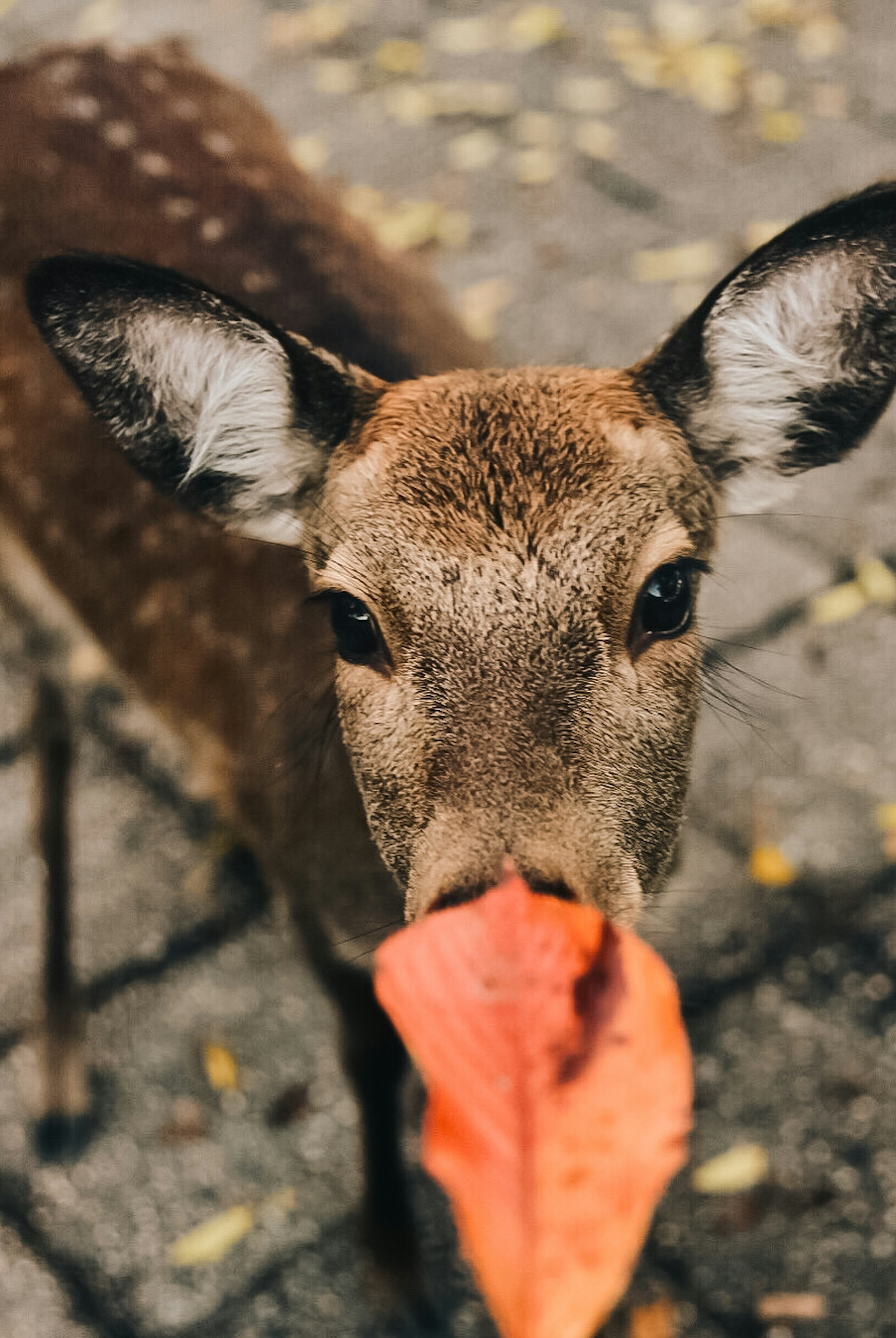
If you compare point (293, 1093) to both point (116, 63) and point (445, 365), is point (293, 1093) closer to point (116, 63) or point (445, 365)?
point (445, 365)

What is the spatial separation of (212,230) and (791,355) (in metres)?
1.64

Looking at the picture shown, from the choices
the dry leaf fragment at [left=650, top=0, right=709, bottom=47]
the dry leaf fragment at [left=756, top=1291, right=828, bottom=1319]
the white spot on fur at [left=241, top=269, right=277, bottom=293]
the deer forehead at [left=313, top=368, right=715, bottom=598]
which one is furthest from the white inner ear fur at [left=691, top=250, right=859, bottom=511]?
the dry leaf fragment at [left=650, top=0, right=709, bottom=47]

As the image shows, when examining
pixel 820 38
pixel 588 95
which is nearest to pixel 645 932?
pixel 588 95

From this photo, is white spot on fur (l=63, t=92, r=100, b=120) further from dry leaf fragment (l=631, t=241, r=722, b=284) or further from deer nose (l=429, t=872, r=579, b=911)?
deer nose (l=429, t=872, r=579, b=911)

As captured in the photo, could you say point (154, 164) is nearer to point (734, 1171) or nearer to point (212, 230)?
point (212, 230)

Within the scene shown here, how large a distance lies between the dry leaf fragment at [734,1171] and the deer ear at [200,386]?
1.77 meters

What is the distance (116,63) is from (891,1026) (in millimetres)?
3350

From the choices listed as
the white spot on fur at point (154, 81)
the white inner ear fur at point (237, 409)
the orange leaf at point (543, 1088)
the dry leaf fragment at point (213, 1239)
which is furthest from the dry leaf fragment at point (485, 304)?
the orange leaf at point (543, 1088)

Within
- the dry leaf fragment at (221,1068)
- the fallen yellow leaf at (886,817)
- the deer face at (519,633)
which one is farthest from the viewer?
the fallen yellow leaf at (886,817)

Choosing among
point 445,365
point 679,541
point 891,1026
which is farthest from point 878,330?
point 891,1026

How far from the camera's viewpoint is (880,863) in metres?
3.28

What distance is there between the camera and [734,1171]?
109 inches

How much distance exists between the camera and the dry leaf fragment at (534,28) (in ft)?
19.5

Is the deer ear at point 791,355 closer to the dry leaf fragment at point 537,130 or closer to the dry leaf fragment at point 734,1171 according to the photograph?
the dry leaf fragment at point 734,1171
